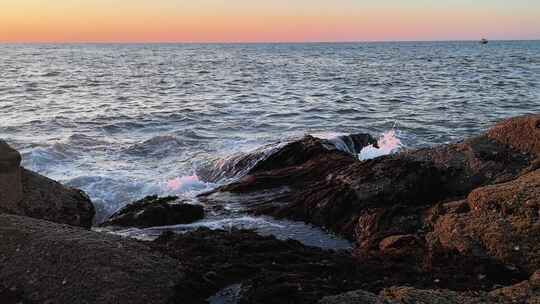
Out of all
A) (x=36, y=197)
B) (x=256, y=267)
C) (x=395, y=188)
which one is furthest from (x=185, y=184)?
(x=256, y=267)

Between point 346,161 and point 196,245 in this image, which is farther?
point 346,161

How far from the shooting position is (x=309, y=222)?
294 inches

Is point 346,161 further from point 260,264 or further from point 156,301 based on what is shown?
point 156,301

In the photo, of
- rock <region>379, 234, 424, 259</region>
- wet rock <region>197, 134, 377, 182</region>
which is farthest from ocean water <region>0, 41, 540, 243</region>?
rock <region>379, 234, 424, 259</region>

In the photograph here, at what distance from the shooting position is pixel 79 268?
4.34 metres

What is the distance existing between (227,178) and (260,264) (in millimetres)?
5637

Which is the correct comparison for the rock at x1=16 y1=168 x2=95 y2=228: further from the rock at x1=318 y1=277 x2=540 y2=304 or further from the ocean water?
the rock at x1=318 y1=277 x2=540 y2=304

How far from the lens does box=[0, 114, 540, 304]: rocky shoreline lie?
14.0 ft

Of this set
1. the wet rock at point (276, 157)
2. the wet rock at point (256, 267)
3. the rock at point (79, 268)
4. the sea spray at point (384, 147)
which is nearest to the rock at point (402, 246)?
the wet rock at point (256, 267)

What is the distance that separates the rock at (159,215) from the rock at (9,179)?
1.55 metres

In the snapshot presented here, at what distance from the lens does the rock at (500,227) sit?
16.3ft

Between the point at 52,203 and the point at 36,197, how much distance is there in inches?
8.1

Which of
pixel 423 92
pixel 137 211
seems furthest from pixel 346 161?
pixel 423 92

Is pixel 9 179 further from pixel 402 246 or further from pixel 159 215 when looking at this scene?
pixel 402 246
